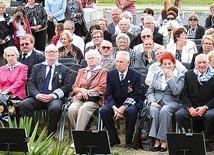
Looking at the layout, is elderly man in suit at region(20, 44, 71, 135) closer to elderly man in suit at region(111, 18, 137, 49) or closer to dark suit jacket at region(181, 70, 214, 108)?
dark suit jacket at region(181, 70, 214, 108)

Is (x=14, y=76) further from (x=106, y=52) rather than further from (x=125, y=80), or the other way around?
(x=125, y=80)

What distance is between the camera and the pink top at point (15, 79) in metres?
12.2

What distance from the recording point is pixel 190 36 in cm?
1565

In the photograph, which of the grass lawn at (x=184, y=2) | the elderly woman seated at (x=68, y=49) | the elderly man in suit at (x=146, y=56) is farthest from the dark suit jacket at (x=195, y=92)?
the grass lawn at (x=184, y=2)

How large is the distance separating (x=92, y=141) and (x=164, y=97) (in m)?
2.32

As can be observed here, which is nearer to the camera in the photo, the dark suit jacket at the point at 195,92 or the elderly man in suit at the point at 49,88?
the dark suit jacket at the point at 195,92

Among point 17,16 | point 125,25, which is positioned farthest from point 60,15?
point 125,25

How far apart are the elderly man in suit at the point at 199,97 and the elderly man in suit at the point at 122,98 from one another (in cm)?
72

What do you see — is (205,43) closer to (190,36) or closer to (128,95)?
(128,95)

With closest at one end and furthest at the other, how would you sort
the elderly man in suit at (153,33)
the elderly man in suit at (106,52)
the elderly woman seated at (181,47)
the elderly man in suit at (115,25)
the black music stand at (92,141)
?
the black music stand at (92,141) < the elderly man in suit at (106,52) < the elderly woman seated at (181,47) < the elderly man in suit at (153,33) < the elderly man in suit at (115,25)

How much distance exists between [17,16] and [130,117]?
520 centimetres

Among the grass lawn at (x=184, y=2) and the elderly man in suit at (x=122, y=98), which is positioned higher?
the grass lawn at (x=184, y=2)

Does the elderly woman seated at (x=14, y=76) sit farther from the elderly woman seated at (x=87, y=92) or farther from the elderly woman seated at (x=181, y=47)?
the elderly woman seated at (x=181, y=47)

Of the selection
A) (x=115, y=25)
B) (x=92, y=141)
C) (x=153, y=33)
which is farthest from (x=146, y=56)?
(x=92, y=141)
